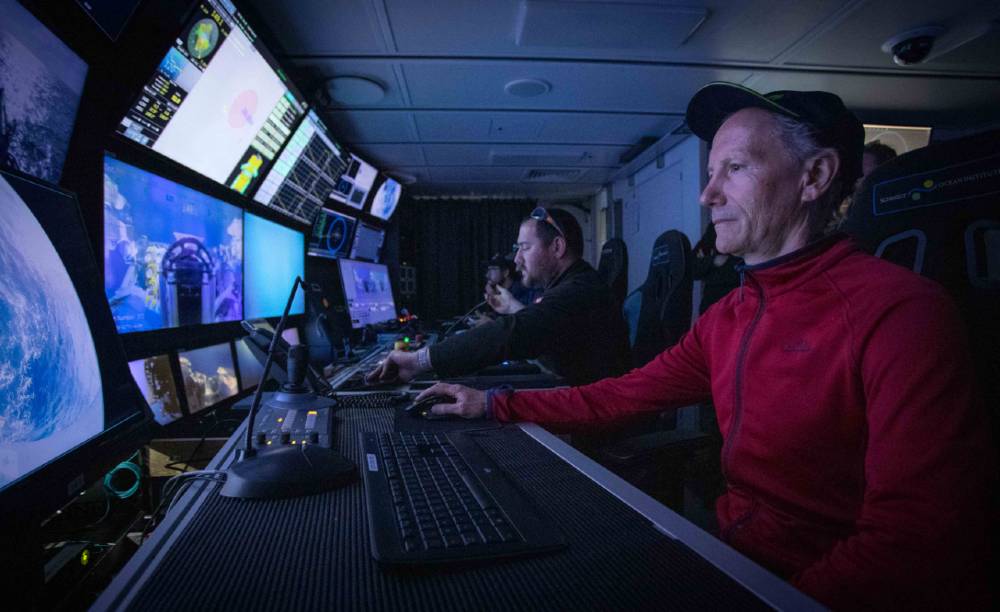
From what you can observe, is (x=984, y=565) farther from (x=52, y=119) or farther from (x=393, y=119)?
(x=393, y=119)

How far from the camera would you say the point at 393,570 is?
443mm

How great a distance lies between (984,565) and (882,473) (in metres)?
0.11

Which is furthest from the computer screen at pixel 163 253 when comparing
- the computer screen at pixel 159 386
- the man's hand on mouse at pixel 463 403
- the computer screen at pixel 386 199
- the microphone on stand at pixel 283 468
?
the computer screen at pixel 386 199

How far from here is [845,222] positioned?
97 cm

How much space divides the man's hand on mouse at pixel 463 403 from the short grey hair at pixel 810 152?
771mm

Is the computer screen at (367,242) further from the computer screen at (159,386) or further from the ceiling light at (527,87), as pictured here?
the computer screen at (159,386)

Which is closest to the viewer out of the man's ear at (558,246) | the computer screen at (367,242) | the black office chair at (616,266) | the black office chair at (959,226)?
the black office chair at (959,226)

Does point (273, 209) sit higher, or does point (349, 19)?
point (349, 19)

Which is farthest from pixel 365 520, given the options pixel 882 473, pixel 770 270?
pixel 770 270

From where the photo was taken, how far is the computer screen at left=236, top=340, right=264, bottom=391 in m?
1.72

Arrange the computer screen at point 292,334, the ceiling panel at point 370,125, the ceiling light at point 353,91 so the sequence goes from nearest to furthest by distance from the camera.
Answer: the computer screen at point 292,334 < the ceiling light at point 353,91 < the ceiling panel at point 370,125

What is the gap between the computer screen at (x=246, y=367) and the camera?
1720mm

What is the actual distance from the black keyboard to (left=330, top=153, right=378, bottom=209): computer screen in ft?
10.2

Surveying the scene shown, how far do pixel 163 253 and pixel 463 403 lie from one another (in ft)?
3.53
